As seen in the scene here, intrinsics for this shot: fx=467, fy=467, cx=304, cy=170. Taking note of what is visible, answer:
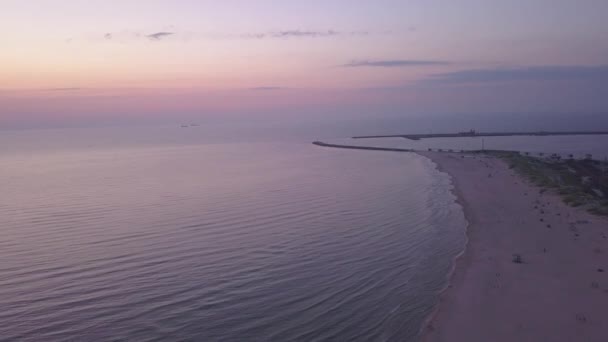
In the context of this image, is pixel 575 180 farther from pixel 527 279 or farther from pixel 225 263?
pixel 225 263

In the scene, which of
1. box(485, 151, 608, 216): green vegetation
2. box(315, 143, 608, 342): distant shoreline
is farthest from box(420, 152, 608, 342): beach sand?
box(485, 151, 608, 216): green vegetation

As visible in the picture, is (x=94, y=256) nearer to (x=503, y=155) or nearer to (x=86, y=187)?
(x=86, y=187)

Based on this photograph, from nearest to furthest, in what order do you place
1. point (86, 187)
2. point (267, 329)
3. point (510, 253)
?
1. point (267, 329)
2. point (510, 253)
3. point (86, 187)

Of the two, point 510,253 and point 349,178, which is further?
point 349,178

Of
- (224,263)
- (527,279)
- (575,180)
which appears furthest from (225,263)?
(575,180)

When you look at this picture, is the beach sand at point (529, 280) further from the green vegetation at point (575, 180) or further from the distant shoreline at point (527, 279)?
the green vegetation at point (575, 180)

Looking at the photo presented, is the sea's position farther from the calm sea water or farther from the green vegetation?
the green vegetation

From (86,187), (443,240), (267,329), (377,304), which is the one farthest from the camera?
(86,187)

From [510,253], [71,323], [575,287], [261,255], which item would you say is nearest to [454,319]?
[575,287]
